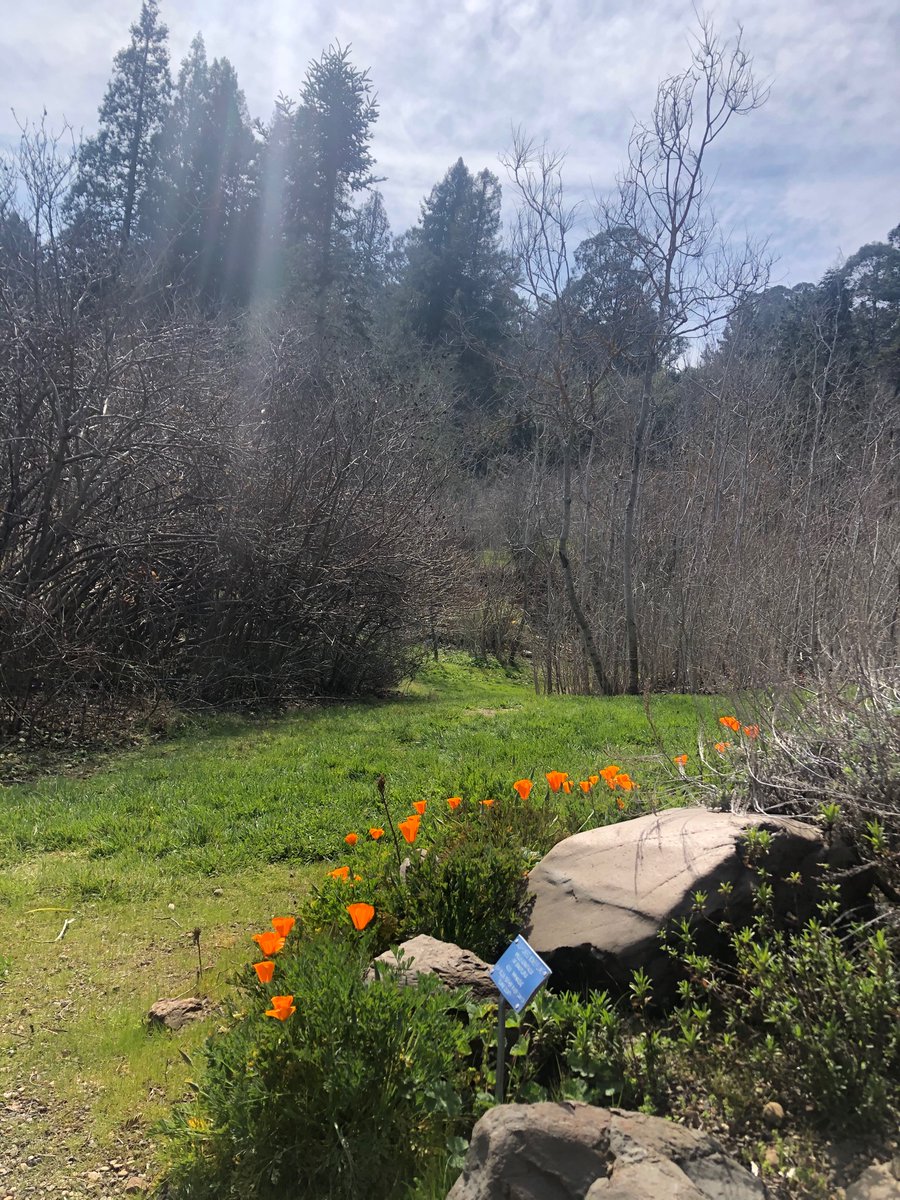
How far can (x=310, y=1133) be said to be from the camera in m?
1.96

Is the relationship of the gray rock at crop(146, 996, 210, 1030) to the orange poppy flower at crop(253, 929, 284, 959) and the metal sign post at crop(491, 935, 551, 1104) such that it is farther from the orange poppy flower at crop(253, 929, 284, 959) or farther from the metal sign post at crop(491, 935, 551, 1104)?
the metal sign post at crop(491, 935, 551, 1104)

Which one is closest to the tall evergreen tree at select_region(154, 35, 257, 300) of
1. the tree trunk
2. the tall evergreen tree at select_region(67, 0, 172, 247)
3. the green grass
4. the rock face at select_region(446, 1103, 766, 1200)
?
the tall evergreen tree at select_region(67, 0, 172, 247)

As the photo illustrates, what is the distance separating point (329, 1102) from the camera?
193 cm

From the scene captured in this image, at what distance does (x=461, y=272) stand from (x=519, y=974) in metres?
31.0

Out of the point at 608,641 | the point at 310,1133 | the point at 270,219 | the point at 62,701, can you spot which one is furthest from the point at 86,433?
the point at 270,219

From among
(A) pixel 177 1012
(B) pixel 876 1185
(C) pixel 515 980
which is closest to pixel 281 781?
(A) pixel 177 1012

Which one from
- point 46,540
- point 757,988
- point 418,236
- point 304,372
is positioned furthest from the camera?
point 418,236

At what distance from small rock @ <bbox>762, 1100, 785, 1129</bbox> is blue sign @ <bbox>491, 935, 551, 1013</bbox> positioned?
617 mm

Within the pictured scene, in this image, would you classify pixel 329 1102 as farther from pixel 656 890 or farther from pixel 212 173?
pixel 212 173

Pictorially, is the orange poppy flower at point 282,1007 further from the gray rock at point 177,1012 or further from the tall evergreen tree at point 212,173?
the tall evergreen tree at point 212,173

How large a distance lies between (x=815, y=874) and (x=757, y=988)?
2.51ft

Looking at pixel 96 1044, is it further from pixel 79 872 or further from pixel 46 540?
pixel 46 540

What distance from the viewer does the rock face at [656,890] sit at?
8.14ft

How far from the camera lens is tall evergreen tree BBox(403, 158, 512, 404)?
2880 cm
